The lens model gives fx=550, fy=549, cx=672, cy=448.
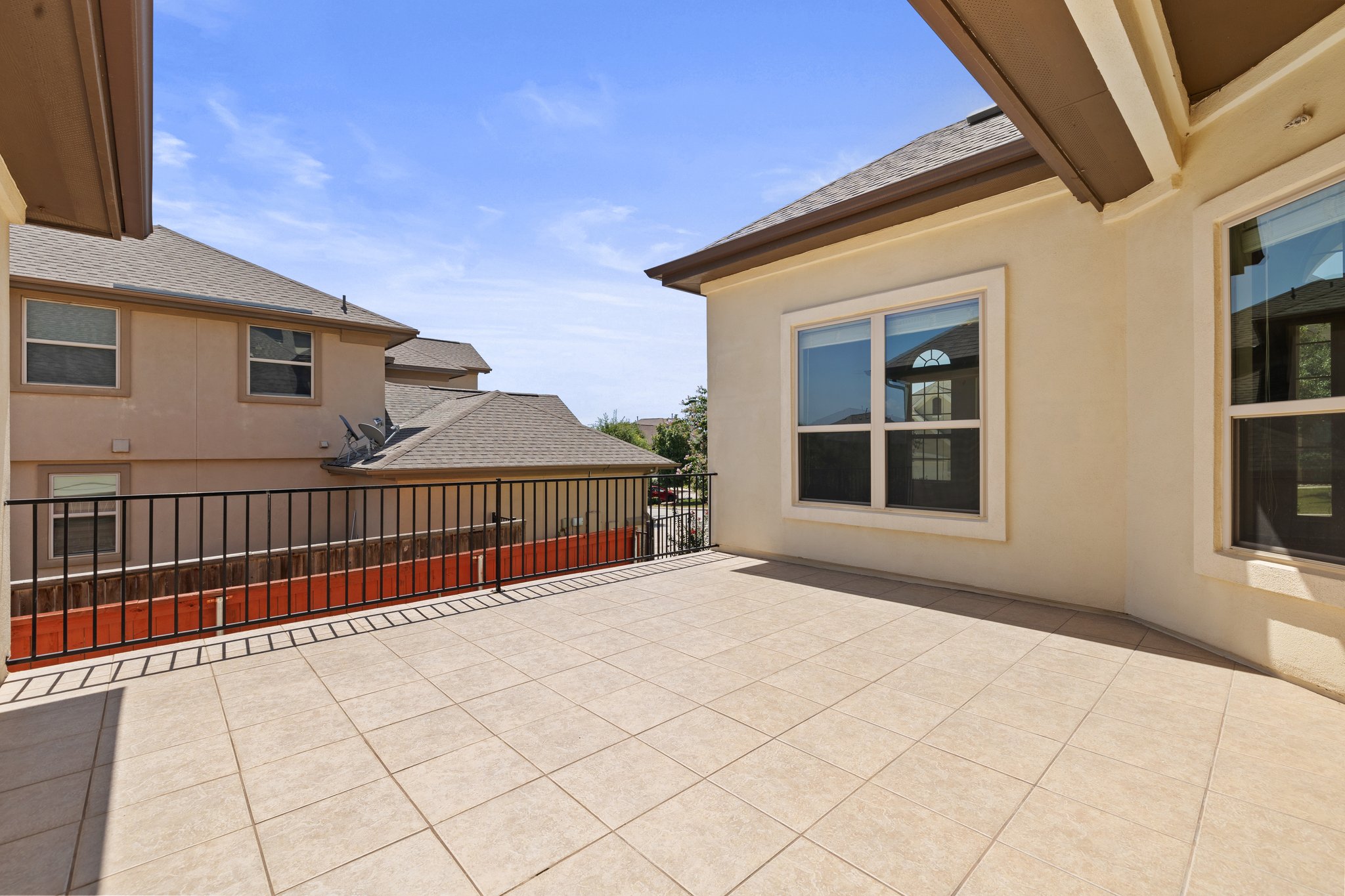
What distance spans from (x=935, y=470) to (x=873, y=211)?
2.10 metres

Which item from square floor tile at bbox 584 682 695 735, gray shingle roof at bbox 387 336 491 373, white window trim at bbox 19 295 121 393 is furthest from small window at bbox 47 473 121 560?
square floor tile at bbox 584 682 695 735

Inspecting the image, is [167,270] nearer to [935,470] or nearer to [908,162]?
[908,162]

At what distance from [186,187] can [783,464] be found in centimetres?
1034

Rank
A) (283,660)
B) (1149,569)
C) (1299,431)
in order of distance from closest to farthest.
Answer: (1299,431), (283,660), (1149,569)

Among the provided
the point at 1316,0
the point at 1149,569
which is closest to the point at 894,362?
the point at 1149,569

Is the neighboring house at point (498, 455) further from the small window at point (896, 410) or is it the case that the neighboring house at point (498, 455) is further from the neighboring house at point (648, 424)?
the neighboring house at point (648, 424)

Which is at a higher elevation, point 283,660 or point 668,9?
point 668,9

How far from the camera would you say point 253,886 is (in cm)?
135

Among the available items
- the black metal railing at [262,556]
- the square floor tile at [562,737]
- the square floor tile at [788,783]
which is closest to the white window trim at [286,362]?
the black metal railing at [262,556]

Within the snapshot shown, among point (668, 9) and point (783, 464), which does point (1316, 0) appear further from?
point (668, 9)

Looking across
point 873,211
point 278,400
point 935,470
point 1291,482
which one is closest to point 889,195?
point 873,211

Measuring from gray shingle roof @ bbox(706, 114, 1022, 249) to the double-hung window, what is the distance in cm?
162

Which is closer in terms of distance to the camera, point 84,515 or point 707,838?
point 707,838

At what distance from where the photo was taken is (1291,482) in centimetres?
258
